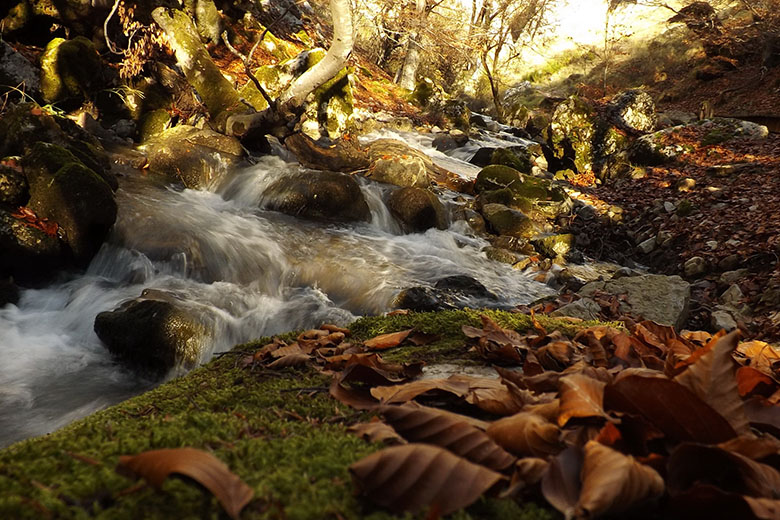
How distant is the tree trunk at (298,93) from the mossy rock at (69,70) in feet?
8.73

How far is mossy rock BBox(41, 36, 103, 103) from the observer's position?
819cm

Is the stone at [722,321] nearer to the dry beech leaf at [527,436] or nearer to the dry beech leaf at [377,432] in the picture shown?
the dry beech leaf at [527,436]

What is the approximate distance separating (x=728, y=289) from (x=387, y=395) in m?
6.68

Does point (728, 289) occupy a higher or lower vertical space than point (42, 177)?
lower

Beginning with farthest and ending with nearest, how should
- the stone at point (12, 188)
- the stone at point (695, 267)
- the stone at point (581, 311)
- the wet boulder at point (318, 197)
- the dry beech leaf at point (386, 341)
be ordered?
the wet boulder at point (318, 197), the stone at point (695, 267), the stone at point (12, 188), the stone at point (581, 311), the dry beech leaf at point (386, 341)

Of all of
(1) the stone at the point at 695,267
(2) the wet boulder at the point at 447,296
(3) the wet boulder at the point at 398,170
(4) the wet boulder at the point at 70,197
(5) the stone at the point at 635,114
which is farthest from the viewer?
(5) the stone at the point at 635,114

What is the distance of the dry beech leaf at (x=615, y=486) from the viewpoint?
28.8 inches

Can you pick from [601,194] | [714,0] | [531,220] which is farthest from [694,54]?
[531,220]

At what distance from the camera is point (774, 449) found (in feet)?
2.75

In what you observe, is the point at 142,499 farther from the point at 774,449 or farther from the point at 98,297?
the point at 98,297

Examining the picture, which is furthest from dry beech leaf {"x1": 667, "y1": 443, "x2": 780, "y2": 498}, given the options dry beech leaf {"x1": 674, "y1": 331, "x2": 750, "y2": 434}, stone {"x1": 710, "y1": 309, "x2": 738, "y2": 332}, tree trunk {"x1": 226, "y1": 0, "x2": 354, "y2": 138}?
tree trunk {"x1": 226, "y1": 0, "x2": 354, "y2": 138}

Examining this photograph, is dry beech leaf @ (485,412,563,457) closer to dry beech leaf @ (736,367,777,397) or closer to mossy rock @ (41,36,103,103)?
dry beech leaf @ (736,367,777,397)

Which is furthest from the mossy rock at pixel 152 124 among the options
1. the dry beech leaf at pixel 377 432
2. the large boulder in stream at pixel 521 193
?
the dry beech leaf at pixel 377 432

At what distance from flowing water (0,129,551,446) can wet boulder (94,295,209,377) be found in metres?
0.14
